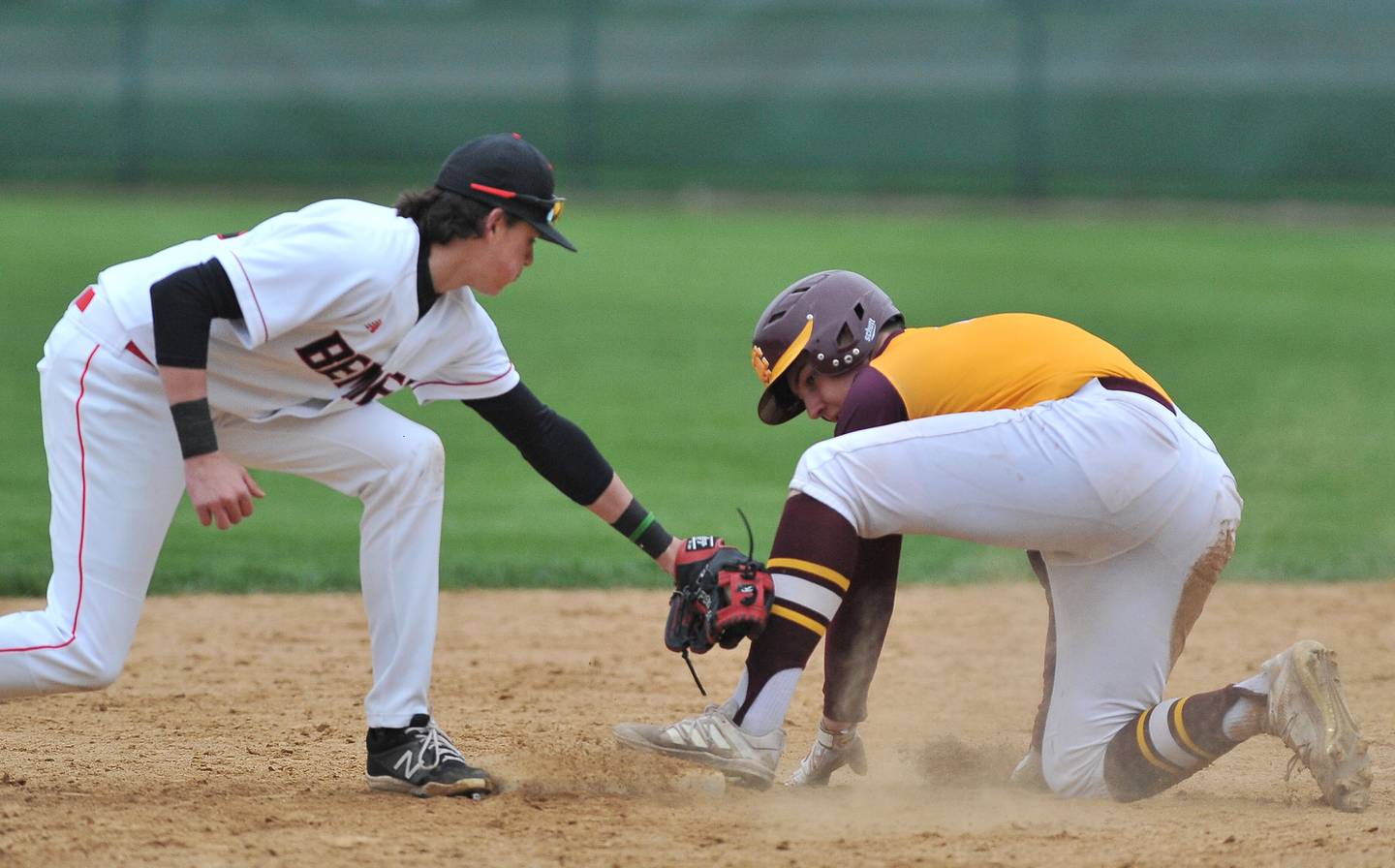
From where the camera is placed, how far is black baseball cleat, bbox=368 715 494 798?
382cm

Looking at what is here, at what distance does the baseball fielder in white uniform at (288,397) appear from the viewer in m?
3.56

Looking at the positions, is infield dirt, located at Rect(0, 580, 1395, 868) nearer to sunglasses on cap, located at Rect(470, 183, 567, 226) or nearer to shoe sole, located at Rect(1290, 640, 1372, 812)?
shoe sole, located at Rect(1290, 640, 1372, 812)

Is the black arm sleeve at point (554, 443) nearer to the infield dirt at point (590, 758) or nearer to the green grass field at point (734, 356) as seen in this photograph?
the infield dirt at point (590, 758)

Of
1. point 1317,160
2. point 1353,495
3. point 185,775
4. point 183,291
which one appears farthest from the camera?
point 1317,160

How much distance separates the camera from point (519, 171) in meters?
3.73

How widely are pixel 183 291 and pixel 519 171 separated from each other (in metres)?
0.78

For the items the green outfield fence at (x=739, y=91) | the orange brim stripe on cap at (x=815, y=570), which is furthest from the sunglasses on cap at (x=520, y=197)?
the green outfield fence at (x=739, y=91)

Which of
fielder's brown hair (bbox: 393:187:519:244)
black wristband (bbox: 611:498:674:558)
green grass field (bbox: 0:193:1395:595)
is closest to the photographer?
fielder's brown hair (bbox: 393:187:519:244)

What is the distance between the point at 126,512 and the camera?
363 cm

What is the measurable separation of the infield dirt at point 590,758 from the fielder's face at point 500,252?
3.93 feet

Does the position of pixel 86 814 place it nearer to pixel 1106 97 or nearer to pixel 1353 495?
pixel 1353 495

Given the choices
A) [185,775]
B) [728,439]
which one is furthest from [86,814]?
[728,439]

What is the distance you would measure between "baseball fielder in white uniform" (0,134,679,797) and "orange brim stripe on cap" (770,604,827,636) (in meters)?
0.83

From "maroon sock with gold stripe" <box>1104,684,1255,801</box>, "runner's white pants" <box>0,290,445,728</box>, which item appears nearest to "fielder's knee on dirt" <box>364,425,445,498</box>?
"runner's white pants" <box>0,290,445,728</box>
